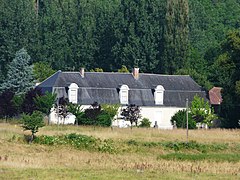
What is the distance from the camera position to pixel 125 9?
9131 cm

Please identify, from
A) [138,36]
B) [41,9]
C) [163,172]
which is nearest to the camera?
[163,172]

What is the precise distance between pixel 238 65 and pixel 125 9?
1082 inches

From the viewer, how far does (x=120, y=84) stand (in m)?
69.8

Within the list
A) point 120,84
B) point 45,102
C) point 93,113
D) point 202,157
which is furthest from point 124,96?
point 202,157

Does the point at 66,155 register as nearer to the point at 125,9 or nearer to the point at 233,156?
the point at 233,156

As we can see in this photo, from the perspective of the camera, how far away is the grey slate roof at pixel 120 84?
6806cm

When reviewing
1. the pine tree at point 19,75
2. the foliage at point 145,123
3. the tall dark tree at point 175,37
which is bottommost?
the foliage at point 145,123

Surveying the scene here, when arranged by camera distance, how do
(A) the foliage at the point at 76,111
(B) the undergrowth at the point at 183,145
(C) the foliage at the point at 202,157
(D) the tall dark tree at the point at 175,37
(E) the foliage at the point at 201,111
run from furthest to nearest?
(D) the tall dark tree at the point at 175,37, (E) the foliage at the point at 201,111, (A) the foliage at the point at 76,111, (B) the undergrowth at the point at 183,145, (C) the foliage at the point at 202,157

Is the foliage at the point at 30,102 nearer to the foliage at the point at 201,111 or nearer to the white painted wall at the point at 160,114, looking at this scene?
the white painted wall at the point at 160,114

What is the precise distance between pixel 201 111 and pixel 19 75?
1917 centimetres

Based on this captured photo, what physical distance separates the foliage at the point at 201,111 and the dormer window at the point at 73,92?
8.87 meters

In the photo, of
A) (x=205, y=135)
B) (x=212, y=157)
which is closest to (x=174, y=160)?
(x=212, y=157)

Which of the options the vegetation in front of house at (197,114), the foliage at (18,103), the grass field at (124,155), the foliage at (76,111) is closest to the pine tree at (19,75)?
the foliage at (18,103)

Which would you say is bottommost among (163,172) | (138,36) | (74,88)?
(163,172)
